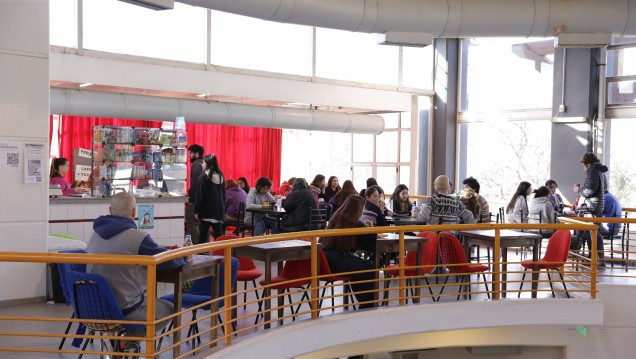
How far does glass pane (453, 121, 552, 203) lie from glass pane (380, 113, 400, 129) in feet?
4.52

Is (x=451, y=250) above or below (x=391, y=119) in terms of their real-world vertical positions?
below

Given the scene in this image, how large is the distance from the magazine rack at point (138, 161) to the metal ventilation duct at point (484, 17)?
2726 millimetres

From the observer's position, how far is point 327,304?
23.1ft

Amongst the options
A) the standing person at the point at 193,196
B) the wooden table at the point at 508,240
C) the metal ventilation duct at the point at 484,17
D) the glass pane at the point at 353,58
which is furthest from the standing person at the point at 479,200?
the glass pane at the point at 353,58

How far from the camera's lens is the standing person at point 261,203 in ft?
33.8

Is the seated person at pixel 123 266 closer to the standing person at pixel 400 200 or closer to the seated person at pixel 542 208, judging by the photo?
the standing person at pixel 400 200

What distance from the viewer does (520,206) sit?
1009cm

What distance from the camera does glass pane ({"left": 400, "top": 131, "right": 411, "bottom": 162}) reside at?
49.9ft

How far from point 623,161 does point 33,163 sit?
962 centimetres

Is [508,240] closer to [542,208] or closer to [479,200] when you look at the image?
[479,200]

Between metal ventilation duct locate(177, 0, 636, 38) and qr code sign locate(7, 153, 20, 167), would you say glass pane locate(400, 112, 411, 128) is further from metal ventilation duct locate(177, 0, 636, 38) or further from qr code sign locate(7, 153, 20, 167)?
qr code sign locate(7, 153, 20, 167)

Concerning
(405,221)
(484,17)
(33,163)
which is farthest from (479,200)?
(33,163)

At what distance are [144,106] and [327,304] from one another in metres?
5.02

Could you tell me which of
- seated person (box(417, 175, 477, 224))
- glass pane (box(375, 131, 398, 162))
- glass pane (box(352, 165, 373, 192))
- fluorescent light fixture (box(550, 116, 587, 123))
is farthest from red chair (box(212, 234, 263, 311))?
glass pane (box(352, 165, 373, 192))
